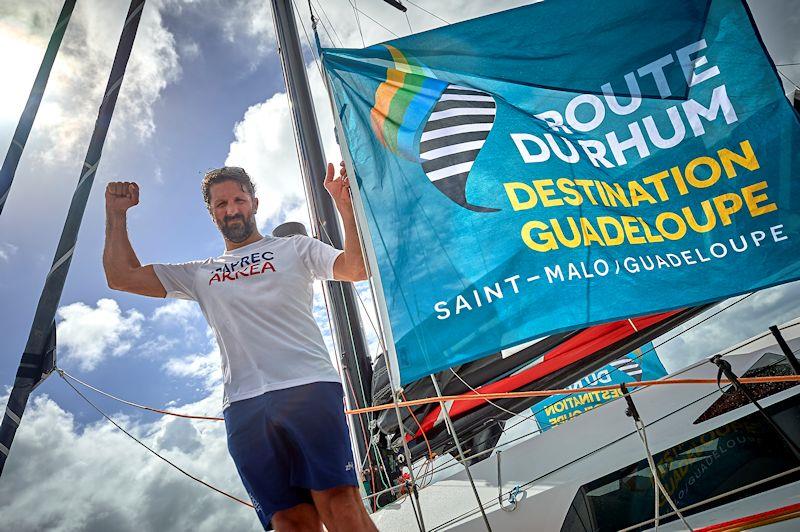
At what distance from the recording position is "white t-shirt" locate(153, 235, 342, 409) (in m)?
1.74

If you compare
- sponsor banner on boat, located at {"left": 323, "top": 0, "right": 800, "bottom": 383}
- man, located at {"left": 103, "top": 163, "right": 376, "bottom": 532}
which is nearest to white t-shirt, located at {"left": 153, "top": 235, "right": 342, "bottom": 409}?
man, located at {"left": 103, "top": 163, "right": 376, "bottom": 532}

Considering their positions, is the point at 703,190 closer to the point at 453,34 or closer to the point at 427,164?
the point at 427,164

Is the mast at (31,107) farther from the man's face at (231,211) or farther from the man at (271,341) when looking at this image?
the man's face at (231,211)

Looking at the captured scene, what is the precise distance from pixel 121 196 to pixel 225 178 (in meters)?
0.45

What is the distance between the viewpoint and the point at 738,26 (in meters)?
2.58

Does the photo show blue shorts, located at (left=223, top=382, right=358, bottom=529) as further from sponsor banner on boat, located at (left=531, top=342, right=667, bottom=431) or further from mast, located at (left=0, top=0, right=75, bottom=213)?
sponsor banner on boat, located at (left=531, top=342, right=667, bottom=431)

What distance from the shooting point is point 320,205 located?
5.01m

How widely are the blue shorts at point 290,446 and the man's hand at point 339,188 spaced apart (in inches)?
31.0

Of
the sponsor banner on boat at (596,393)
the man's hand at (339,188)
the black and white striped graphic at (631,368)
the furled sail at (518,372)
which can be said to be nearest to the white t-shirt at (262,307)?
the man's hand at (339,188)

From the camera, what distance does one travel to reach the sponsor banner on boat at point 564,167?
217cm

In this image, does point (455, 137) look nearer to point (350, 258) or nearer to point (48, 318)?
point (350, 258)

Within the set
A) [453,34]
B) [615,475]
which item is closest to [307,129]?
[453,34]

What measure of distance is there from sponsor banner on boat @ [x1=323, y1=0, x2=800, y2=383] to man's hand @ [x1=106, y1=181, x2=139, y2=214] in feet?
3.12

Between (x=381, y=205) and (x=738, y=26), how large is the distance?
202 centimetres
